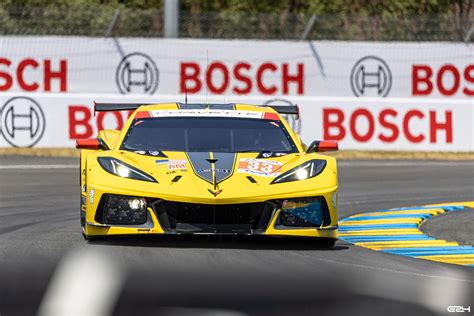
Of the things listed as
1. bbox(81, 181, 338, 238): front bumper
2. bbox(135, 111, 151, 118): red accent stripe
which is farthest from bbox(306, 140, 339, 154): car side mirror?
bbox(135, 111, 151, 118): red accent stripe

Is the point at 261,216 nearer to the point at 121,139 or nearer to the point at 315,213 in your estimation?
the point at 315,213

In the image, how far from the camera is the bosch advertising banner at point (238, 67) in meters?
22.6

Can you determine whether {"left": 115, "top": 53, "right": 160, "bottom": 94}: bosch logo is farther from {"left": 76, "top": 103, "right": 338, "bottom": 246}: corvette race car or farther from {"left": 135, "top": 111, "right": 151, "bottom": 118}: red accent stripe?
{"left": 76, "top": 103, "right": 338, "bottom": 246}: corvette race car

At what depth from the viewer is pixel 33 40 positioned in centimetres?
2266

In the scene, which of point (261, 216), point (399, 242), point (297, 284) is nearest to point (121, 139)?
point (261, 216)

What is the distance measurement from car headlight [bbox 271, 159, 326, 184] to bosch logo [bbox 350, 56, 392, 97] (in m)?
12.5

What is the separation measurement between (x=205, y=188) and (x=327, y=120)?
41.1 ft

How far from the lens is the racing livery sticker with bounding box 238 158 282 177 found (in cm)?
1020

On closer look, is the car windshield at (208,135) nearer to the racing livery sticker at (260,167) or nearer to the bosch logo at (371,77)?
the racing livery sticker at (260,167)

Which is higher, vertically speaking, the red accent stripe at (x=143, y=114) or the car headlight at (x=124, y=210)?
the red accent stripe at (x=143, y=114)

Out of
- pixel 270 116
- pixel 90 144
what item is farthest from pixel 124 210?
pixel 270 116

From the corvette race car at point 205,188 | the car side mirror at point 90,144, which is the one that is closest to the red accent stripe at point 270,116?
the corvette race car at point 205,188

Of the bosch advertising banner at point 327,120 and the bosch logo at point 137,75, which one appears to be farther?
the bosch logo at point 137,75

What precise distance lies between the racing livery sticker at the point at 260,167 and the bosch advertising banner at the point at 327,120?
11.3 metres
